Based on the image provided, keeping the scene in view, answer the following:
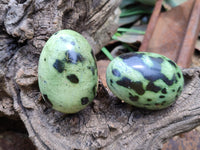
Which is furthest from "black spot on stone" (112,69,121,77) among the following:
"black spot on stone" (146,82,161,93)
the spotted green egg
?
"black spot on stone" (146,82,161,93)

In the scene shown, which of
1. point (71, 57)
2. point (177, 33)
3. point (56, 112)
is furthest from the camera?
point (177, 33)

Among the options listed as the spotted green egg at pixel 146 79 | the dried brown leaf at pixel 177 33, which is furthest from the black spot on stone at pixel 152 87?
the dried brown leaf at pixel 177 33

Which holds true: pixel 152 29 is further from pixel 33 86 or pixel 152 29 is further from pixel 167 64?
pixel 33 86

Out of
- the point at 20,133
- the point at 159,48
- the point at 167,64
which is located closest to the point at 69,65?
the point at 167,64

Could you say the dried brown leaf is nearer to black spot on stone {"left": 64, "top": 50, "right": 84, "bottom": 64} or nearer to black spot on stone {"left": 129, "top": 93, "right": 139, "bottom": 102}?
black spot on stone {"left": 129, "top": 93, "right": 139, "bottom": 102}

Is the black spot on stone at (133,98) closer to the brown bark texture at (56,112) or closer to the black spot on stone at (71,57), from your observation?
the brown bark texture at (56,112)

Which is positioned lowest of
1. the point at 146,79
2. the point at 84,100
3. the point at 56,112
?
the point at 56,112

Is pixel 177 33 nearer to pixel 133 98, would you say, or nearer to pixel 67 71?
pixel 133 98

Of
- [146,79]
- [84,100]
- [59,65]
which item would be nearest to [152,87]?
[146,79]
